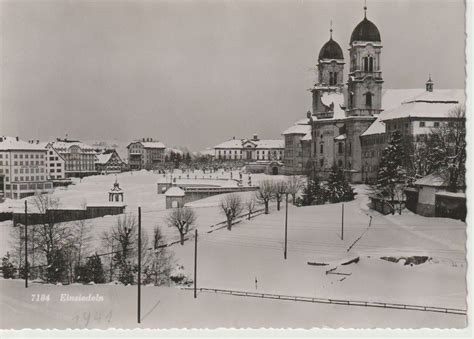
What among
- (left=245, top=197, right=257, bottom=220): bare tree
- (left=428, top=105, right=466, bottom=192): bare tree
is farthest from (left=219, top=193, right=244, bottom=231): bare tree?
(left=428, top=105, right=466, bottom=192): bare tree

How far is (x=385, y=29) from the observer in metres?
12.9

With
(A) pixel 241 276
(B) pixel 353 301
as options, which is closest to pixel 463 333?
(B) pixel 353 301

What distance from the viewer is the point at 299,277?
12195 millimetres

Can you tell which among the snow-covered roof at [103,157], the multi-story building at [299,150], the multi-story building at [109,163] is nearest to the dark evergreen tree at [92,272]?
the multi-story building at [109,163]

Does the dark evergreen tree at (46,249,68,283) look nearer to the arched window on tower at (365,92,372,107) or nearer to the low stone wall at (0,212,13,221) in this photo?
the low stone wall at (0,212,13,221)

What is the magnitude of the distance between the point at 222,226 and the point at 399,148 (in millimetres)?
6551

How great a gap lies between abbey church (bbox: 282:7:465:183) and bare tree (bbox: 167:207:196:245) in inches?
234

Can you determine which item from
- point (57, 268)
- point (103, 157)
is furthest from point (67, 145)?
point (57, 268)

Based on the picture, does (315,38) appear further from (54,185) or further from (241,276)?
(54,185)

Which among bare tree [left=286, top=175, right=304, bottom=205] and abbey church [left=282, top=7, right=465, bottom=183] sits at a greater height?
abbey church [left=282, top=7, right=465, bottom=183]

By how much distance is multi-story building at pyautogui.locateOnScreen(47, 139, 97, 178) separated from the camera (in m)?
18.6

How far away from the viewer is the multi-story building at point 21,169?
545 inches

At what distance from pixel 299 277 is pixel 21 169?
7898 mm

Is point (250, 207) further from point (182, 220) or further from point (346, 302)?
point (346, 302)
